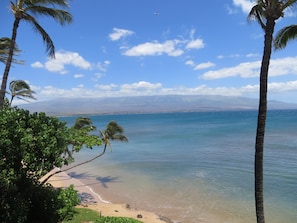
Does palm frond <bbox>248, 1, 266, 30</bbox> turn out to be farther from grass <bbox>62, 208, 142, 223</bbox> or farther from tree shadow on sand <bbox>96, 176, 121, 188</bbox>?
tree shadow on sand <bbox>96, 176, 121, 188</bbox>

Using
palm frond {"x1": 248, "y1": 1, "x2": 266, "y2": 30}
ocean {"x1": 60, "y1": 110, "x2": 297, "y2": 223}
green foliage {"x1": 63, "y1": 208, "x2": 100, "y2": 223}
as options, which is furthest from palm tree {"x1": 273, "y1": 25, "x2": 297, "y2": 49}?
green foliage {"x1": 63, "y1": 208, "x2": 100, "y2": 223}

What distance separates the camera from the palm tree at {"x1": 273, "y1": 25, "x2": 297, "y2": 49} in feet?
37.8

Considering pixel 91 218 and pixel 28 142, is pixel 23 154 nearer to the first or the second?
pixel 28 142

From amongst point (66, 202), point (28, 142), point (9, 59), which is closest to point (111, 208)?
point (66, 202)

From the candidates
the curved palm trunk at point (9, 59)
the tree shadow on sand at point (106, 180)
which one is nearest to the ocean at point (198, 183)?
the tree shadow on sand at point (106, 180)

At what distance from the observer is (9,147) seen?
8.33 m

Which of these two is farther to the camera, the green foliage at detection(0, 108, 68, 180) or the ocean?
the ocean

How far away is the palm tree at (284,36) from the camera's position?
37.8 feet

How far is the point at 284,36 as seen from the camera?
11797 millimetres

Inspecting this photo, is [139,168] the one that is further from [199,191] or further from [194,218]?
[194,218]

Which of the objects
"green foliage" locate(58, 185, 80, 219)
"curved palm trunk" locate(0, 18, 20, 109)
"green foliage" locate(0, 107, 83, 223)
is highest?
"curved palm trunk" locate(0, 18, 20, 109)

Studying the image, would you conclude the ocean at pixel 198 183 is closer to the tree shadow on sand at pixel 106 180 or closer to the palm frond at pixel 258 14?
the tree shadow on sand at pixel 106 180

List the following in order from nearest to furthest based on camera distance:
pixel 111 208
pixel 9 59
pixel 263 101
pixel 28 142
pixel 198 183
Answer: pixel 28 142, pixel 263 101, pixel 9 59, pixel 111 208, pixel 198 183

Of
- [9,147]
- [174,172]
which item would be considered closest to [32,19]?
[9,147]
